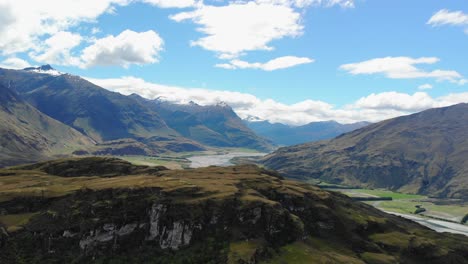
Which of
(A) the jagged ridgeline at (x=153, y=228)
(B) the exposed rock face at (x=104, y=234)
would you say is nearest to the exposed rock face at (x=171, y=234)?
(A) the jagged ridgeline at (x=153, y=228)

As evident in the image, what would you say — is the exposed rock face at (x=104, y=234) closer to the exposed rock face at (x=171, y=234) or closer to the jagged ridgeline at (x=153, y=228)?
the jagged ridgeline at (x=153, y=228)

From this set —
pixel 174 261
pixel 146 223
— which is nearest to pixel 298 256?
pixel 174 261

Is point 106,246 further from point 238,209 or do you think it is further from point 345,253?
point 345,253

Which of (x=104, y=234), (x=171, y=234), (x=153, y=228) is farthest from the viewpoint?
(x=153, y=228)

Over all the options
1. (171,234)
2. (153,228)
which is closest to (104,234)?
(153,228)

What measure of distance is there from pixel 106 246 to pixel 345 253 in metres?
99.5

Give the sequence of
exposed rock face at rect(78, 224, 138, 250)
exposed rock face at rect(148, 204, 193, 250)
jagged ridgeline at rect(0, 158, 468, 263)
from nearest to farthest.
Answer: jagged ridgeline at rect(0, 158, 468, 263) < exposed rock face at rect(78, 224, 138, 250) < exposed rock face at rect(148, 204, 193, 250)

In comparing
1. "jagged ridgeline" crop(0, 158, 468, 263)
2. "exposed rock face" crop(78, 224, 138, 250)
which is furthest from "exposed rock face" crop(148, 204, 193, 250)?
"exposed rock face" crop(78, 224, 138, 250)

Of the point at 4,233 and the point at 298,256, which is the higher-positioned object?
the point at 4,233

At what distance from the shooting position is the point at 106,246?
166875 millimetres

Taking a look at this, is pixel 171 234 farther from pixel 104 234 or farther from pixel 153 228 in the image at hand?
pixel 104 234

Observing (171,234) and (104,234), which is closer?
(104,234)

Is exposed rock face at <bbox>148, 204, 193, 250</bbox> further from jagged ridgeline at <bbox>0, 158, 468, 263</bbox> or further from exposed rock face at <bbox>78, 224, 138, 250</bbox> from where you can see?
exposed rock face at <bbox>78, 224, 138, 250</bbox>

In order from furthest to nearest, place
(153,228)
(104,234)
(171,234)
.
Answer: (153,228) < (171,234) < (104,234)
